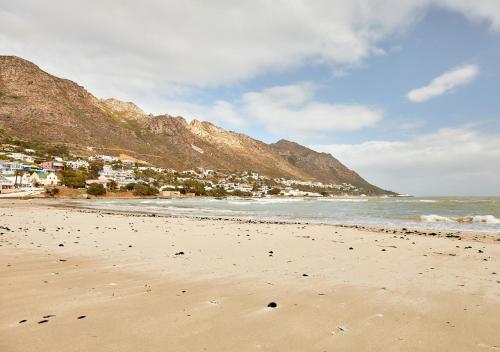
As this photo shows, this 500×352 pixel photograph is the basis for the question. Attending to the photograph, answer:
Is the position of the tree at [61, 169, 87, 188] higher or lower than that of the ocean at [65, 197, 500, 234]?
higher

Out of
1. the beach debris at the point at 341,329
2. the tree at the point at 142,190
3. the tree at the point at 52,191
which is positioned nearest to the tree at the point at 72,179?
the tree at the point at 52,191

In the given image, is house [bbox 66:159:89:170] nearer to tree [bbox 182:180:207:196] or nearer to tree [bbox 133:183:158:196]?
tree [bbox 133:183:158:196]

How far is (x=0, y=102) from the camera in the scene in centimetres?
17350

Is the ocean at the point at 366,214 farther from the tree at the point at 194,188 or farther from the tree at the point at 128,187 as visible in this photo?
the tree at the point at 194,188

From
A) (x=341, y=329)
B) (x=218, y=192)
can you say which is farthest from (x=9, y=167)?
(x=341, y=329)

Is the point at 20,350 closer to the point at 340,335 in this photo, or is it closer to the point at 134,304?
the point at 134,304

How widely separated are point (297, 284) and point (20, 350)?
452 centimetres

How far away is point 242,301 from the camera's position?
17.3 ft

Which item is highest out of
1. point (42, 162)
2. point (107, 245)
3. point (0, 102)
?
point (0, 102)

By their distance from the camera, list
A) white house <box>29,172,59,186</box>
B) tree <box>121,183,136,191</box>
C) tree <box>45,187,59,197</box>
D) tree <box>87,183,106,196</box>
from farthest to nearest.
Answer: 1. tree <box>121,183,136,191</box>
2. white house <box>29,172,59,186</box>
3. tree <box>87,183,106,196</box>
4. tree <box>45,187,59,197</box>

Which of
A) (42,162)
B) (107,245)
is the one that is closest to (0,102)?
(42,162)

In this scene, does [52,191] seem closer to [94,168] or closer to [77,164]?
[94,168]

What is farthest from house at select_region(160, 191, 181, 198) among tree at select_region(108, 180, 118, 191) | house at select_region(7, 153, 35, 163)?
house at select_region(7, 153, 35, 163)

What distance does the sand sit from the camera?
3738mm
